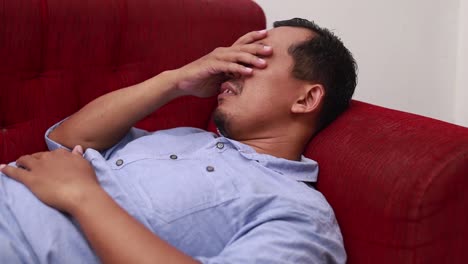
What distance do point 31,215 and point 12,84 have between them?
1.30 feet

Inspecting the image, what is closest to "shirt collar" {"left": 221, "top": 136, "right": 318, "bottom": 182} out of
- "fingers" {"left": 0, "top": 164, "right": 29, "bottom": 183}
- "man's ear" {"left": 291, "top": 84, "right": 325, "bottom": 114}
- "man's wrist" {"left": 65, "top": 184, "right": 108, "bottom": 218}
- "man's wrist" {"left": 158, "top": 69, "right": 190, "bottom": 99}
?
"man's ear" {"left": 291, "top": 84, "right": 325, "bottom": 114}

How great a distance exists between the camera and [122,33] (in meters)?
1.15

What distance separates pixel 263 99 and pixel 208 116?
37 cm

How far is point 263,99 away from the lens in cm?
98

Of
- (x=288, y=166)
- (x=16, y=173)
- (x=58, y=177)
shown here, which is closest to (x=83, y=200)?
(x=58, y=177)

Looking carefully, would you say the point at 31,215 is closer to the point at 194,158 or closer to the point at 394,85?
the point at 194,158

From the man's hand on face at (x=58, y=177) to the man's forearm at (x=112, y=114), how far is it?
103 mm

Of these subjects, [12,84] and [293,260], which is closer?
[293,260]

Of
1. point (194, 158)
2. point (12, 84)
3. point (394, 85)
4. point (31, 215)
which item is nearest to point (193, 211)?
point (194, 158)

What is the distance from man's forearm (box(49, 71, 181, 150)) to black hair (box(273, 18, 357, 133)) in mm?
314

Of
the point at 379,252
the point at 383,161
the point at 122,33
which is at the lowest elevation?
the point at 379,252

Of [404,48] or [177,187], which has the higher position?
[404,48]

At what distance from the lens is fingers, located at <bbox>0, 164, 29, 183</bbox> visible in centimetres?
84

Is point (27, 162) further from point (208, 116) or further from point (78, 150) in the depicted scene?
point (208, 116)
